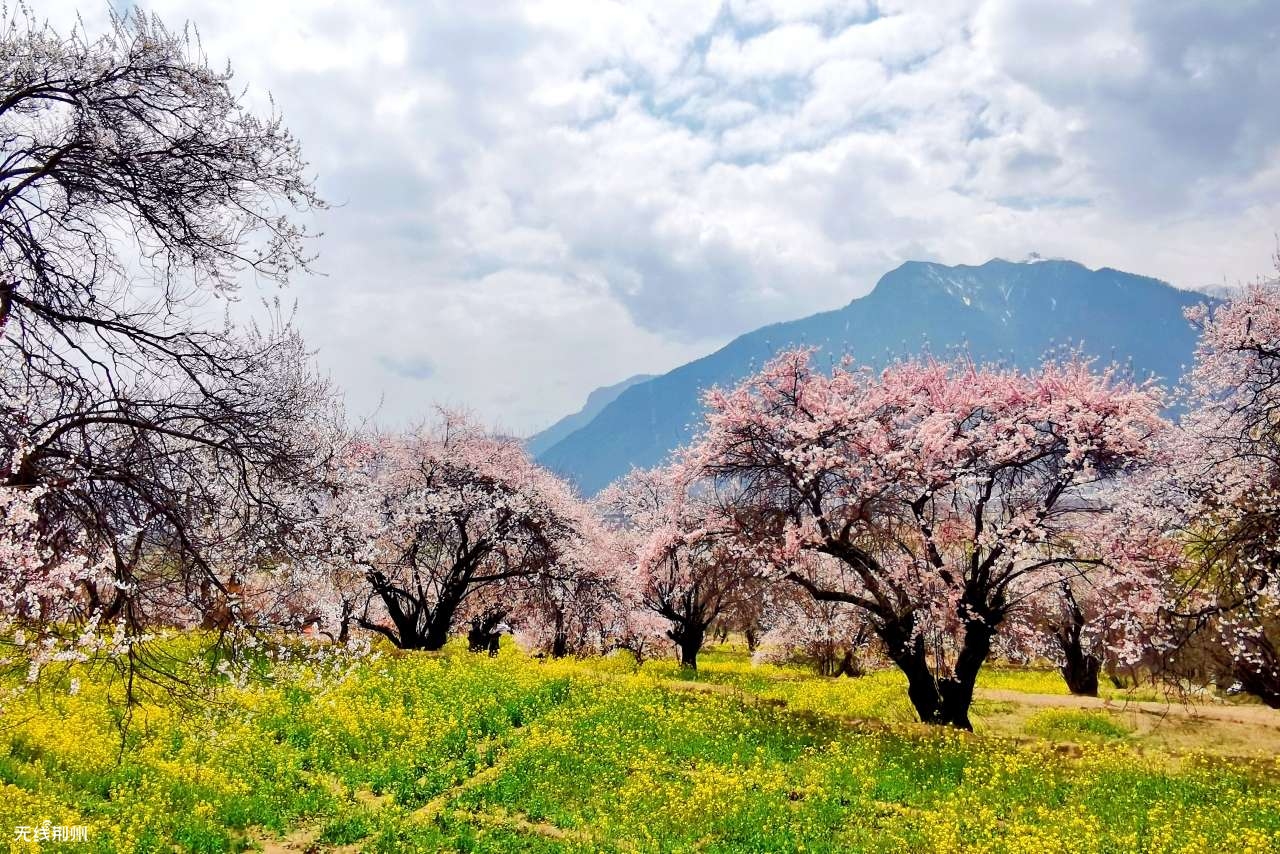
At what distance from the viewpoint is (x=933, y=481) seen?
18.5 m

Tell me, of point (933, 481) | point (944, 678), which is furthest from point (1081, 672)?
point (933, 481)

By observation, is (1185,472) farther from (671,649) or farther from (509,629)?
(671,649)

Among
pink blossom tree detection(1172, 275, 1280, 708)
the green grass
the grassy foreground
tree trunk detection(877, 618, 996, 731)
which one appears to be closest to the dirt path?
the green grass

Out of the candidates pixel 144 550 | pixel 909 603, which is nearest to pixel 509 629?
pixel 909 603

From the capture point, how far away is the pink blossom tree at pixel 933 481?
18297 millimetres

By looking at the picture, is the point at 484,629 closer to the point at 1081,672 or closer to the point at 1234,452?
the point at 1234,452

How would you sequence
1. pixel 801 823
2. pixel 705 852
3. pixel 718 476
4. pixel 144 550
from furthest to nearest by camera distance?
1. pixel 718 476
2. pixel 801 823
3. pixel 705 852
4. pixel 144 550

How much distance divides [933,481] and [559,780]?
1154 centimetres

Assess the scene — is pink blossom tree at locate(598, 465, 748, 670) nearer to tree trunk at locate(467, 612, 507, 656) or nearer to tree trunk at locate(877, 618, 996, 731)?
tree trunk at locate(877, 618, 996, 731)

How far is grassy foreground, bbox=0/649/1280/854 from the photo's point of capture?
428 inches

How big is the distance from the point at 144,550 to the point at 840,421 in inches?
626

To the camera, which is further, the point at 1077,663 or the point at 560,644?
the point at 560,644

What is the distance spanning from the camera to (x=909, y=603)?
1898 centimetres

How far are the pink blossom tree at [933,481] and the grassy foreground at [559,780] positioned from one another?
3.04 meters
